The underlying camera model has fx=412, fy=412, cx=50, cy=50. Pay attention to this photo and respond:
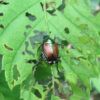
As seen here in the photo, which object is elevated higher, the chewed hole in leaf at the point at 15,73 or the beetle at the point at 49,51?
the beetle at the point at 49,51

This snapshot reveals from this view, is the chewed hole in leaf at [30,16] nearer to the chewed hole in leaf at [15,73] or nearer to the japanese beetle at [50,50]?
the japanese beetle at [50,50]

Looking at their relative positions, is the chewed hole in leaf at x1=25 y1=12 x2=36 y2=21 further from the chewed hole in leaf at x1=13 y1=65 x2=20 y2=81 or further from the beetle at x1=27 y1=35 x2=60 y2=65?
the chewed hole in leaf at x1=13 y1=65 x2=20 y2=81

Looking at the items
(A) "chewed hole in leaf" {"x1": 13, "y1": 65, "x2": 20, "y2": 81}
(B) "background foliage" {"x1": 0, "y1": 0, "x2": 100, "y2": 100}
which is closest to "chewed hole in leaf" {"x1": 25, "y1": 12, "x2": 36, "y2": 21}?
(B) "background foliage" {"x1": 0, "y1": 0, "x2": 100, "y2": 100}

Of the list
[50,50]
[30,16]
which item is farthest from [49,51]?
[30,16]

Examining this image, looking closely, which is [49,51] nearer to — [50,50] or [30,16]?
[50,50]

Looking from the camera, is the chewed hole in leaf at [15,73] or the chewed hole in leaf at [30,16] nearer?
the chewed hole in leaf at [15,73]

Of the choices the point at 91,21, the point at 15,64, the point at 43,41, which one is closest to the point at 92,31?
the point at 91,21

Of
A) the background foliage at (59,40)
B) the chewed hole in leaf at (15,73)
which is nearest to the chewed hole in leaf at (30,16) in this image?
the background foliage at (59,40)

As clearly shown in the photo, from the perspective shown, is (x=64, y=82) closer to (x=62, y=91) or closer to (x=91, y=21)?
(x=62, y=91)

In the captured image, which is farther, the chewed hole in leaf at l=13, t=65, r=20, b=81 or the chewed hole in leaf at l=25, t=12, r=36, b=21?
the chewed hole in leaf at l=25, t=12, r=36, b=21
